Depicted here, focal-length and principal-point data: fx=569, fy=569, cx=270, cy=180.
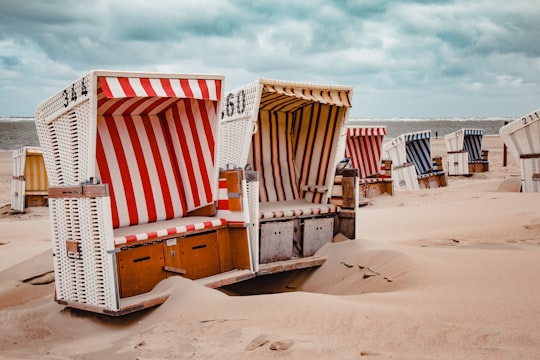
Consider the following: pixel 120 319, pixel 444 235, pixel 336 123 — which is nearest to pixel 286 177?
pixel 336 123

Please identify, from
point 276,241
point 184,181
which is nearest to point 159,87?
point 184,181

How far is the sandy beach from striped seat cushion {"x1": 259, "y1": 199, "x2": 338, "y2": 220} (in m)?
0.52

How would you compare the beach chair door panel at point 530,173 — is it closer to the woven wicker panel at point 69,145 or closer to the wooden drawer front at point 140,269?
the wooden drawer front at point 140,269

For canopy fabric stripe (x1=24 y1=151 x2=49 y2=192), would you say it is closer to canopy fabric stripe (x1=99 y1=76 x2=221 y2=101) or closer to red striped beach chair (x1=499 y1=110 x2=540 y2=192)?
canopy fabric stripe (x1=99 y1=76 x2=221 y2=101)

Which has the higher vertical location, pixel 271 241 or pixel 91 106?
pixel 91 106

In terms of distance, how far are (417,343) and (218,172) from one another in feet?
11.9

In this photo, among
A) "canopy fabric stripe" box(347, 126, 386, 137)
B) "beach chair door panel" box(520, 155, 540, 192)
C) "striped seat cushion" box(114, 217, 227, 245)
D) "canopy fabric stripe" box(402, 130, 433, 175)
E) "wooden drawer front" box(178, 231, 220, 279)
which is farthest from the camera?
"canopy fabric stripe" box(402, 130, 433, 175)

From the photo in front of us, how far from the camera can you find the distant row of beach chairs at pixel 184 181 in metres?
5.61

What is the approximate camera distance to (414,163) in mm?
19734

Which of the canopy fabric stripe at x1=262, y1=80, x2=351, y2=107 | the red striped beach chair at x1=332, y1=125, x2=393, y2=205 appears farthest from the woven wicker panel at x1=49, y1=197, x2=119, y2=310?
the red striped beach chair at x1=332, y1=125, x2=393, y2=205

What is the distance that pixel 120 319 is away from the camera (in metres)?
5.77

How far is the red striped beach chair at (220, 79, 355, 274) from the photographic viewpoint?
6.96 metres

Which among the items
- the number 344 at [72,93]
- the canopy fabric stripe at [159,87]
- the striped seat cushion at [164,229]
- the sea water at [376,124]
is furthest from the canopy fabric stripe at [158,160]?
the sea water at [376,124]

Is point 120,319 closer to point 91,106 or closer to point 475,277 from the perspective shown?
point 91,106
